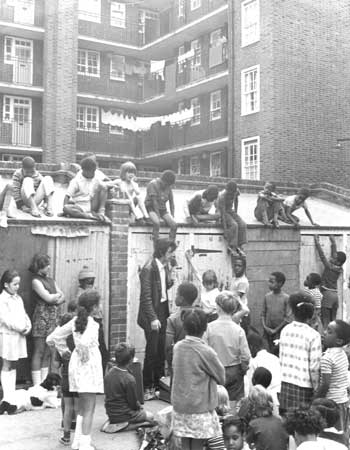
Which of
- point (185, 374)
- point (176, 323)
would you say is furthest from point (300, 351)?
point (176, 323)

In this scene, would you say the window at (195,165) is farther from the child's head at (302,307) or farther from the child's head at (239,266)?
the child's head at (302,307)

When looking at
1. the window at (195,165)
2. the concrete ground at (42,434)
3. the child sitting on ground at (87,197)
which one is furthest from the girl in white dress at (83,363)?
the window at (195,165)

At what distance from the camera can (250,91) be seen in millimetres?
22797

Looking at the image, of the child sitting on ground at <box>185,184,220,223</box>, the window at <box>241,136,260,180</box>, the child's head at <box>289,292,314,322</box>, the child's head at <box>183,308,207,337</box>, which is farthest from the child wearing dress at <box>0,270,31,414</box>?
the window at <box>241,136,260,180</box>

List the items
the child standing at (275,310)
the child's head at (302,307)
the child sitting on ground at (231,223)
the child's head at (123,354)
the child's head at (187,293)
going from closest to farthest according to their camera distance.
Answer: the child's head at (302,307), the child's head at (123,354), the child's head at (187,293), the child standing at (275,310), the child sitting on ground at (231,223)

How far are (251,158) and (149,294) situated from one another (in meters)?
15.6

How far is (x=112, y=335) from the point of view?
9086 mm

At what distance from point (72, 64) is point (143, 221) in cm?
1835

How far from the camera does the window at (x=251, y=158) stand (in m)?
22.4

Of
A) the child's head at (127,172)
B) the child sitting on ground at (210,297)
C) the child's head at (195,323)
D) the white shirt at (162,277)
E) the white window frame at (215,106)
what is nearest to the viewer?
the child's head at (195,323)

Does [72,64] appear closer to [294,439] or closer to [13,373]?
[13,373]

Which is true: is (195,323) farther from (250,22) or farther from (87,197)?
(250,22)

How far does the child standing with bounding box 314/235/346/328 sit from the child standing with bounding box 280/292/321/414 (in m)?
6.14

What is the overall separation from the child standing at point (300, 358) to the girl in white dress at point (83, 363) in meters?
1.83
